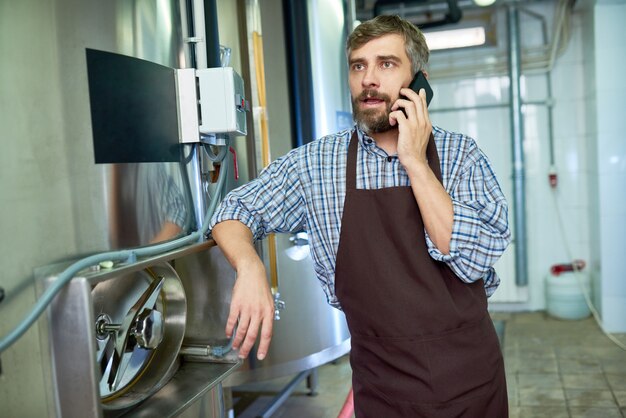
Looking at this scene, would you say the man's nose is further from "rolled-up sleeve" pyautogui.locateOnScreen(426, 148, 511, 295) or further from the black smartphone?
"rolled-up sleeve" pyautogui.locateOnScreen(426, 148, 511, 295)

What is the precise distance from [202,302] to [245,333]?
35 cm

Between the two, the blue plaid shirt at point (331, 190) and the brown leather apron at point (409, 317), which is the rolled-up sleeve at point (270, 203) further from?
the brown leather apron at point (409, 317)

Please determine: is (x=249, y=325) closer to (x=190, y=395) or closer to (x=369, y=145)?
(x=190, y=395)

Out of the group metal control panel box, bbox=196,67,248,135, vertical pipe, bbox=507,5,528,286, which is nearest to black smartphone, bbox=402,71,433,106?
metal control panel box, bbox=196,67,248,135

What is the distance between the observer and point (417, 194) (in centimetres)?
121

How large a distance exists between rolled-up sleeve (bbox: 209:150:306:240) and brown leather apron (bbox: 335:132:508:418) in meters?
0.15

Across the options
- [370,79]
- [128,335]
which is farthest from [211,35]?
[128,335]

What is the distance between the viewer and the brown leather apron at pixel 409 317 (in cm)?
127

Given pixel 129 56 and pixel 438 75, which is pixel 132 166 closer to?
pixel 129 56

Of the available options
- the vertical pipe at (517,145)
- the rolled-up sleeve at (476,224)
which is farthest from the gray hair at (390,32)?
the vertical pipe at (517,145)

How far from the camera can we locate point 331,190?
1.41m

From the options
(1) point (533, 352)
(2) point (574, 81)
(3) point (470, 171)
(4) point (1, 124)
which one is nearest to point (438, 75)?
(2) point (574, 81)

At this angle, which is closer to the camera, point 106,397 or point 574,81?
point 106,397

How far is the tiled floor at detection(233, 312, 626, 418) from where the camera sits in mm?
2980
